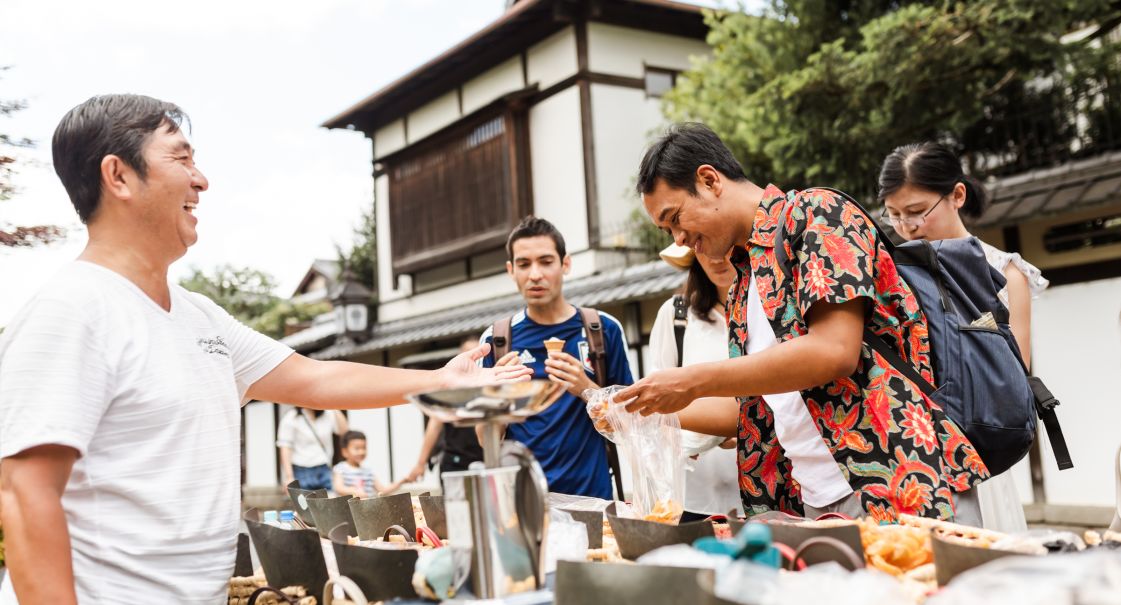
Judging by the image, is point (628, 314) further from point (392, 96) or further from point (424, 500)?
point (424, 500)

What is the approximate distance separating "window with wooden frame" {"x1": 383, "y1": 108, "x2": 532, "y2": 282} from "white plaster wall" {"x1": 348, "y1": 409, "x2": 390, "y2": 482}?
2.72 metres

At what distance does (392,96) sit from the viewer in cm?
1526

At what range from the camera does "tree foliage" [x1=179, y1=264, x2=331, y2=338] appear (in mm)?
27906

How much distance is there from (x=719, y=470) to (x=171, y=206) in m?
2.70

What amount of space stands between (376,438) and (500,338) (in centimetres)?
1258

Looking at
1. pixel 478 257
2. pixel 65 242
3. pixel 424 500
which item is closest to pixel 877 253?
pixel 424 500

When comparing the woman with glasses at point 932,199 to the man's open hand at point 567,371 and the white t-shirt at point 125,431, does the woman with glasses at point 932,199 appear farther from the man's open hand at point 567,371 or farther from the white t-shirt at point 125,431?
the white t-shirt at point 125,431

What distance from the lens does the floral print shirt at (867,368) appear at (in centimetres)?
207

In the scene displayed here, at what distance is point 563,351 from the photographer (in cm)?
411

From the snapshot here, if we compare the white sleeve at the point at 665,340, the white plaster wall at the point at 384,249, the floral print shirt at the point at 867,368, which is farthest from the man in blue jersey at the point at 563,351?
the white plaster wall at the point at 384,249

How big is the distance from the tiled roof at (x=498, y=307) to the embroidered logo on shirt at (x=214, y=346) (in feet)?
25.0

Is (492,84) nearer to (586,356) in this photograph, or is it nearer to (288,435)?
(288,435)

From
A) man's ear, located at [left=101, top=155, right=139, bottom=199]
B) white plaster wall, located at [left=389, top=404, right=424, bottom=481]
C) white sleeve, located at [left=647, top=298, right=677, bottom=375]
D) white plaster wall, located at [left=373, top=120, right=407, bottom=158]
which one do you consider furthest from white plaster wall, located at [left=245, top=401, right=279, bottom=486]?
man's ear, located at [left=101, top=155, right=139, bottom=199]

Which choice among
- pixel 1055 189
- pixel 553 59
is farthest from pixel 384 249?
pixel 1055 189
